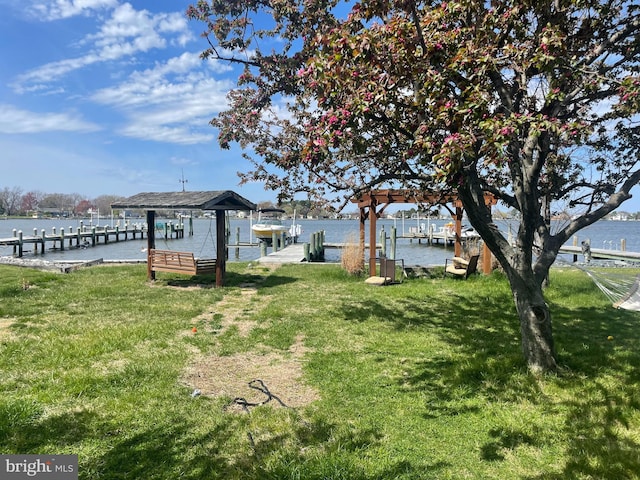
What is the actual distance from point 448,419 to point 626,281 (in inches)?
245

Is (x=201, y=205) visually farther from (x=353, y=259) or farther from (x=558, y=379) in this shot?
(x=558, y=379)

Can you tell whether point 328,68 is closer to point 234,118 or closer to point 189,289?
point 234,118

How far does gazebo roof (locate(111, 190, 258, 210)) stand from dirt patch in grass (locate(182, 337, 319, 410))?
22.0 feet

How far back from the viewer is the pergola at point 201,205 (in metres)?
12.1

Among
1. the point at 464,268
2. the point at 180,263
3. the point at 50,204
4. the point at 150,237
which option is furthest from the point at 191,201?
the point at 50,204

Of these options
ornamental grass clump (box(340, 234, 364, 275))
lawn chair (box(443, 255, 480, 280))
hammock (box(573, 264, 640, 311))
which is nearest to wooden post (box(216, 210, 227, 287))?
ornamental grass clump (box(340, 234, 364, 275))

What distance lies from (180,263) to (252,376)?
7.80 metres

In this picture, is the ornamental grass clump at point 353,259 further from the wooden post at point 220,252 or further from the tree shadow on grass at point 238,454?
the tree shadow on grass at point 238,454

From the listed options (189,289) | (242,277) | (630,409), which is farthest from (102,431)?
(242,277)

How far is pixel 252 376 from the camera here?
539 cm

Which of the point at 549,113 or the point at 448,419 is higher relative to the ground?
the point at 549,113

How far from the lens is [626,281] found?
8008mm

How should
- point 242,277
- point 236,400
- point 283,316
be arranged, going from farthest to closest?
point 242,277, point 283,316, point 236,400

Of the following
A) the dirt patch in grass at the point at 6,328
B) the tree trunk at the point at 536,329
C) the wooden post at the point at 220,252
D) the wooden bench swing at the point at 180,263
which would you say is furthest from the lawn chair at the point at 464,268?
the dirt patch in grass at the point at 6,328
